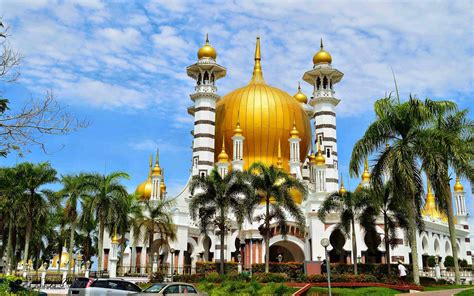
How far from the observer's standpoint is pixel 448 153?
87.8 ft

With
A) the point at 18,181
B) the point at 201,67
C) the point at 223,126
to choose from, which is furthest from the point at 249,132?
the point at 18,181

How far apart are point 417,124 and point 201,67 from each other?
124ft

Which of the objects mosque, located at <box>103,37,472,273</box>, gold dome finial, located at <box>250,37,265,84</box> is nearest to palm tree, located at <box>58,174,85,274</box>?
mosque, located at <box>103,37,472,273</box>

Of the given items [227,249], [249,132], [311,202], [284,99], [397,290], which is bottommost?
[397,290]

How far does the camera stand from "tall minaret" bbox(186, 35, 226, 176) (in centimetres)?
5747

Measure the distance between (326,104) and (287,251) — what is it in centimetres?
1955

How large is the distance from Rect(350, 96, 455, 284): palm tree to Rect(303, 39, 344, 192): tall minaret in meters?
31.4

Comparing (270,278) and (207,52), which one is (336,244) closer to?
(270,278)

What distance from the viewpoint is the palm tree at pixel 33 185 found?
40.5 m

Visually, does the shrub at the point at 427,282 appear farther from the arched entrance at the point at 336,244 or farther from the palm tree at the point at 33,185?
the palm tree at the point at 33,185

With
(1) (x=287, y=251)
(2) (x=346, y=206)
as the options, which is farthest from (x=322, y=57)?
(2) (x=346, y=206)

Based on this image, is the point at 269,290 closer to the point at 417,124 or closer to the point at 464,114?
the point at 417,124

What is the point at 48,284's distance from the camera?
120 ft

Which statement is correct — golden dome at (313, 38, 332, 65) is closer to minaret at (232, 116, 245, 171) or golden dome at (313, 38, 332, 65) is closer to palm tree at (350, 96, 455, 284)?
minaret at (232, 116, 245, 171)
